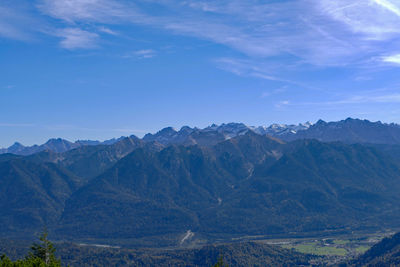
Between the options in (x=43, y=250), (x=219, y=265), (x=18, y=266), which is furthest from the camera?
(x=43, y=250)

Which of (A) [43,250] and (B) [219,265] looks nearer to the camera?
(B) [219,265]

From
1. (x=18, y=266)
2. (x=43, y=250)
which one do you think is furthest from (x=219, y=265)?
(x=43, y=250)

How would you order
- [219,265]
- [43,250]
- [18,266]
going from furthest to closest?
[43,250]
[18,266]
[219,265]

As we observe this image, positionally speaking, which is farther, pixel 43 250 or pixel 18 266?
pixel 43 250

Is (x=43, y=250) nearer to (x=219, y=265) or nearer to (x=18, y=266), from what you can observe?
(x=18, y=266)

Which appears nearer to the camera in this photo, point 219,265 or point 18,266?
point 219,265
